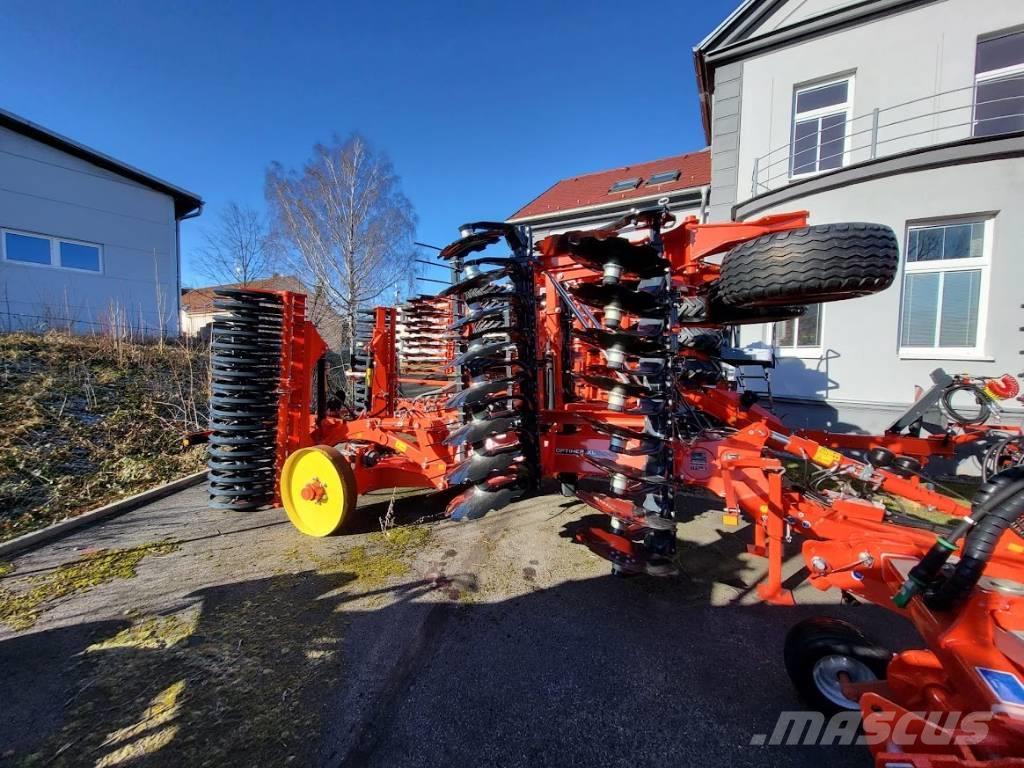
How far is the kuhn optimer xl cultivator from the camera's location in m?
1.61

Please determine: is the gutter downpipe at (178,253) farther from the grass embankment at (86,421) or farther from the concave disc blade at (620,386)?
the concave disc blade at (620,386)

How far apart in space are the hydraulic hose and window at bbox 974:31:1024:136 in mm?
9040

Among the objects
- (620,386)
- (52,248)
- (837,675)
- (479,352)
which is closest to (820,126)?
(620,386)

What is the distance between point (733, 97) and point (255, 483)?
35.4 ft

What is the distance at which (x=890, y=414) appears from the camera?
7.09 metres

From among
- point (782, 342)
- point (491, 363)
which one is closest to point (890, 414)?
point (782, 342)

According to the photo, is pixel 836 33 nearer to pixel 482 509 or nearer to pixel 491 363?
pixel 491 363

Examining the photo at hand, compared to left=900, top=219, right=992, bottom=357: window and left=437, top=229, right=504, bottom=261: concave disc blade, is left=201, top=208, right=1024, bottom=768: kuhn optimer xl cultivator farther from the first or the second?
left=900, top=219, right=992, bottom=357: window

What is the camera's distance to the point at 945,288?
6.88 metres

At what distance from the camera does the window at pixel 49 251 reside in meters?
10.7

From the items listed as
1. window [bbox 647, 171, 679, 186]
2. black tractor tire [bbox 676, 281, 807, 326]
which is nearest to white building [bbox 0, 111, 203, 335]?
→ black tractor tire [bbox 676, 281, 807, 326]

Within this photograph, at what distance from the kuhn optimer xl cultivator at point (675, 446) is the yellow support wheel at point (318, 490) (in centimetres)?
2

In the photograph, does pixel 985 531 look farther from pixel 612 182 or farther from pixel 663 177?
pixel 612 182

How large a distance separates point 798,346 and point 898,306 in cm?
150
